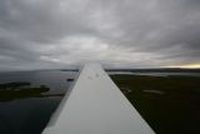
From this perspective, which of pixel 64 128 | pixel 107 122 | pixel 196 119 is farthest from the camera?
pixel 196 119

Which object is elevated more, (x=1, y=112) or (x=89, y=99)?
(x=89, y=99)

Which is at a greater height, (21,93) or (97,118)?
(97,118)

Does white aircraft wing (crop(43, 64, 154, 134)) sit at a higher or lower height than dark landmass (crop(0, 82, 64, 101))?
higher

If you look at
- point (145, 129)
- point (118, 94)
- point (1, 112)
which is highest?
point (118, 94)

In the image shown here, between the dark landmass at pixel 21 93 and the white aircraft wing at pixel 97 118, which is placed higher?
Answer: the white aircraft wing at pixel 97 118

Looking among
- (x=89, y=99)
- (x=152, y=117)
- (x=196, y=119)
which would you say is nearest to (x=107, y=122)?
(x=89, y=99)

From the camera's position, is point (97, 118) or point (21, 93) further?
point (21, 93)

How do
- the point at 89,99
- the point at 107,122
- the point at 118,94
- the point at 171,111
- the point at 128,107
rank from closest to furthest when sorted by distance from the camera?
the point at 107,122
the point at 128,107
the point at 89,99
the point at 118,94
the point at 171,111

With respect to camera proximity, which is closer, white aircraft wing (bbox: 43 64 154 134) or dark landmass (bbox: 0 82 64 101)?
white aircraft wing (bbox: 43 64 154 134)

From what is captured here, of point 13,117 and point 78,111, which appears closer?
point 78,111

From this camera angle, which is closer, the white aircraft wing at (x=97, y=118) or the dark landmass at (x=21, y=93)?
the white aircraft wing at (x=97, y=118)

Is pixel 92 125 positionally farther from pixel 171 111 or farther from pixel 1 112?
pixel 1 112
